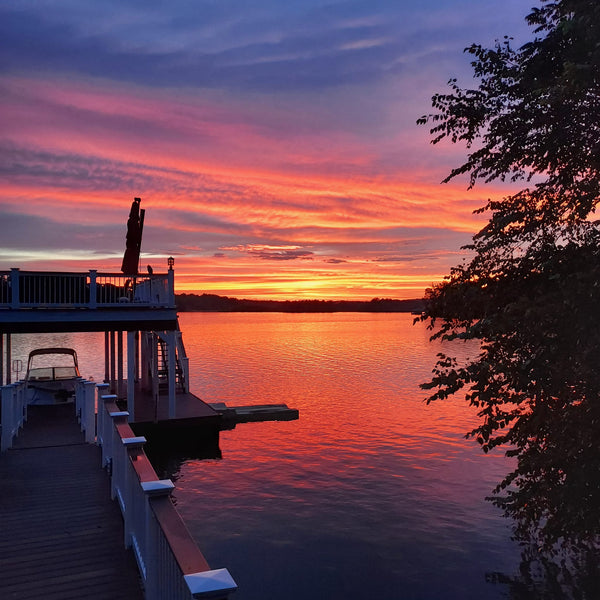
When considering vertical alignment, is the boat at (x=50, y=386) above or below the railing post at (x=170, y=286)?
below

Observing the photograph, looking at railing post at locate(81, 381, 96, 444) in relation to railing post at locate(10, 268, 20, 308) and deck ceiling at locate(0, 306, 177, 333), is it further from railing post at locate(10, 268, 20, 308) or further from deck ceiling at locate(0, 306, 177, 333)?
railing post at locate(10, 268, 20, 308)

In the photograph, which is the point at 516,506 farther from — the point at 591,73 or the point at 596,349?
the point at 591,73

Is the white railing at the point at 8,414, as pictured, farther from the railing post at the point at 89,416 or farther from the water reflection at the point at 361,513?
the water reflection at the point at 361,513

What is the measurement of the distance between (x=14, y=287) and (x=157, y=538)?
16.3m

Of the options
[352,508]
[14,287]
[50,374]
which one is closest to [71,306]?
[14,287]

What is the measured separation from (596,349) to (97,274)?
1601 cm

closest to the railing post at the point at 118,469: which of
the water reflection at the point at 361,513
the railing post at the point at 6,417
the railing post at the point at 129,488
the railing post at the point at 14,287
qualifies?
the railing post at the point at 129,488

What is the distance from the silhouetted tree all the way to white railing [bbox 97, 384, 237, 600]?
19.1 ft

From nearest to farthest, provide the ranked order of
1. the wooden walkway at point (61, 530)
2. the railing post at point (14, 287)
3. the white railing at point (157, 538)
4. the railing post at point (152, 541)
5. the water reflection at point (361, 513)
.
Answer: the white railing at point (157, 538) < the railing post at point (152, 541) < the wooden walkway at point (61, 530) < the water reflection at point (361, 513) < the railing post at point (14, 287)

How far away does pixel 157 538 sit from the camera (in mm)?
5387

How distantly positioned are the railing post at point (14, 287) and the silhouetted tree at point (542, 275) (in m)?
14.0

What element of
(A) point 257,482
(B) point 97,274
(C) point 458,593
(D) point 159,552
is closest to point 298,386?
(A) point 257,482

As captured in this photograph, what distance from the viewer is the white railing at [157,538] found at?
143 inches

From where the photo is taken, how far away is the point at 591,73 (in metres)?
8.95
